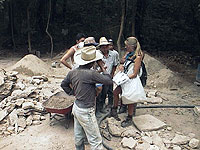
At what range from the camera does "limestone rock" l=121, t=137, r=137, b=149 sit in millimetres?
4105

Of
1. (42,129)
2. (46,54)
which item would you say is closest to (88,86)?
(42,129)

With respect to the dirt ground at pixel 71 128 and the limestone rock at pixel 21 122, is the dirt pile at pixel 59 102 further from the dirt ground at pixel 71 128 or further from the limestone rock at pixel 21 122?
the limestone rock at pixel 21 122

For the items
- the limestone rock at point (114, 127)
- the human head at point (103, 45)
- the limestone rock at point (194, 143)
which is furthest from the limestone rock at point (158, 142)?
the human head at point (103, 45)

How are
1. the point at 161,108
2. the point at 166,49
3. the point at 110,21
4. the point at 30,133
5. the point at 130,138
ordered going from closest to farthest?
the point at 130,138 → the point at 30,133 → the point at 161,108 → the point at 166,49 → the point at 110,21

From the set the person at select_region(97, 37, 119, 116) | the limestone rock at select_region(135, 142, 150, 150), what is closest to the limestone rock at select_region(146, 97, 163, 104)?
the person at select_region(97, 37, 119, 116)

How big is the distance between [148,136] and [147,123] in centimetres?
38

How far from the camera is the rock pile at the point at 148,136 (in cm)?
412

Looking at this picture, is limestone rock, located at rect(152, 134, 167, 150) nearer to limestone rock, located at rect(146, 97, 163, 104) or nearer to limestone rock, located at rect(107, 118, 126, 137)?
limestone rock, located at rect(107, 118, 126, 137)

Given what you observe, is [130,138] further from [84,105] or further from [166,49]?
[166,49]

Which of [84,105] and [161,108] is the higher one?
[84,105]

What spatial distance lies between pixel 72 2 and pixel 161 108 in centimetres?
1335

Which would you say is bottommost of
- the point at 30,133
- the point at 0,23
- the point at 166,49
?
the point at 30,133

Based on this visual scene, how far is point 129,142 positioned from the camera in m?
4.18

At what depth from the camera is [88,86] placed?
3184 millimetres
